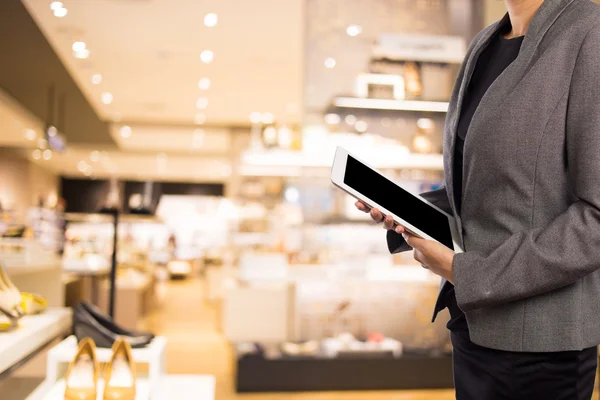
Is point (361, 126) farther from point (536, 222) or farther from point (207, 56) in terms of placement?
point (536, 222)

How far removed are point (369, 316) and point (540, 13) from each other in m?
3.63

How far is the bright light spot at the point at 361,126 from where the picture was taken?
14.2 feet

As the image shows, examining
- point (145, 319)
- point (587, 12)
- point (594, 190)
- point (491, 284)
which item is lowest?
point (145, 319)

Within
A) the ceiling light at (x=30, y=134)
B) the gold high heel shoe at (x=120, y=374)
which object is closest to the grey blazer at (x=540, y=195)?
the gold high heel shoe at (x=120, y=374)

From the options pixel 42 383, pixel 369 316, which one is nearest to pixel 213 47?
pixel 369 316

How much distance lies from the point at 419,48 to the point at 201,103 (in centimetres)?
474

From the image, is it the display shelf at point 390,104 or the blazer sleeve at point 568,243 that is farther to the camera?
the display shelf at point 390,104

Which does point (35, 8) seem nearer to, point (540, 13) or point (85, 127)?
point (540, 13)

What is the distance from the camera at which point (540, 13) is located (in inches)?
37.4

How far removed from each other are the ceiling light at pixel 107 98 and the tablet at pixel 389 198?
752 centimetres

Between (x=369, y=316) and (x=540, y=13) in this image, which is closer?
(x=540, y=13)

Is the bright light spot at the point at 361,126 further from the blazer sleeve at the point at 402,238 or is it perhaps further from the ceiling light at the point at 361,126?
the blazer sleeve at the point at 402,238

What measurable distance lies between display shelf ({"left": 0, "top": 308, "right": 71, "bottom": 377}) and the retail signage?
9.02ft

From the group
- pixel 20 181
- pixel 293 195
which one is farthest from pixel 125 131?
pixel 293 195
